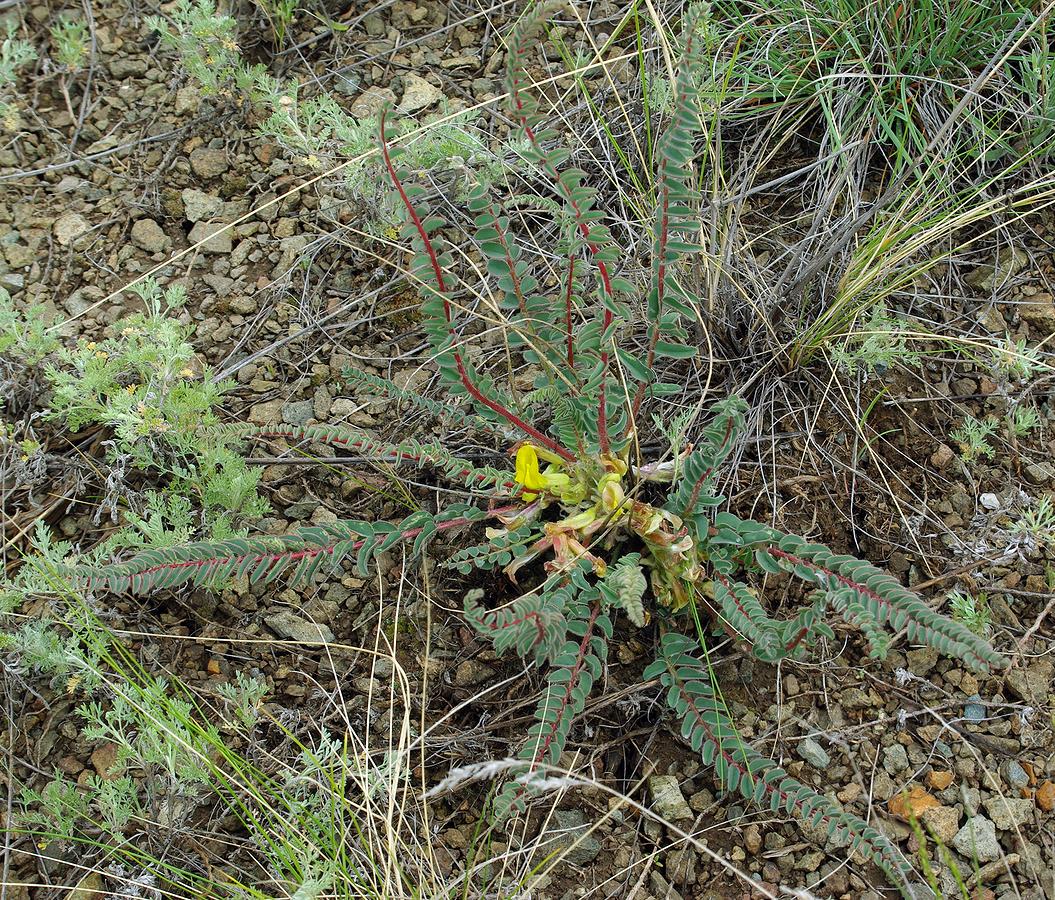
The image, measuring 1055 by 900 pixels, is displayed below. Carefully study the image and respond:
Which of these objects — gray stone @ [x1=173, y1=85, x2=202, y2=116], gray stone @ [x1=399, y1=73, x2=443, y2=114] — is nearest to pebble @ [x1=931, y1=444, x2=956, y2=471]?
gray stone @ [x1=399, y1=73, x2=443, y2=114]

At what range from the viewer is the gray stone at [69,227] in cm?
310

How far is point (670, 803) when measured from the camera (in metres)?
2.11

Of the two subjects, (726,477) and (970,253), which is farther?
(970,253)

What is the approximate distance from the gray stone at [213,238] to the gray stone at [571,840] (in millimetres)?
2044

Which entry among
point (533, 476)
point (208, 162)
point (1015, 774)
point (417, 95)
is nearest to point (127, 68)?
point (208, 162)

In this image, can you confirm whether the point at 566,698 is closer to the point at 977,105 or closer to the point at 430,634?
the point at 430,634

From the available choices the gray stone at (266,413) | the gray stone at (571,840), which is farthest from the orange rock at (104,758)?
the gray stone at (571,840)

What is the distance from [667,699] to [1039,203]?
1970 mm

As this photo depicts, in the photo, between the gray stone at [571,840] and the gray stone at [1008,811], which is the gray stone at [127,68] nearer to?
the gray stone at [571,840]

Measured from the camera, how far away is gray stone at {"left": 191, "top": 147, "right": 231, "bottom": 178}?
3186mm

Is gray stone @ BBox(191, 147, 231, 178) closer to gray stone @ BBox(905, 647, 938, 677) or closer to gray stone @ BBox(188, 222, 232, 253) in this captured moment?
gray stone @ BBox(188, 222, 232, 253)

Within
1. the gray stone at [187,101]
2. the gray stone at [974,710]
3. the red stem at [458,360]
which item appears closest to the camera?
the red stem at [458,360]

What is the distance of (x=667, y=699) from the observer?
207cm

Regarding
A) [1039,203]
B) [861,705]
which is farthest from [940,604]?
[1039,203]
